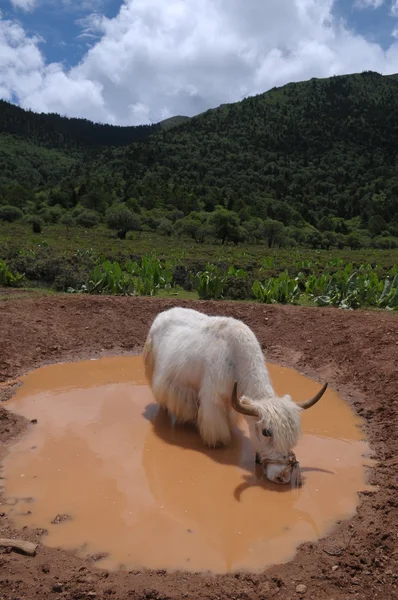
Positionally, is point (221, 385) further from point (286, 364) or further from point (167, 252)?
point (167, 252)

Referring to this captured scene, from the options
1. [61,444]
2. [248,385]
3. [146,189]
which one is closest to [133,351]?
[61,444]

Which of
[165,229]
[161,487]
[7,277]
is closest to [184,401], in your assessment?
[161,487]

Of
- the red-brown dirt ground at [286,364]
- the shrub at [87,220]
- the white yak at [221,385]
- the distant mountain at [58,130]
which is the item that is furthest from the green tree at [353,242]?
the distant mountain at [58,130]

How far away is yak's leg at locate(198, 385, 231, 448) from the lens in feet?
19.1

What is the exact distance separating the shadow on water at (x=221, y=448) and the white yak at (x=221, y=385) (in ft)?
0.47

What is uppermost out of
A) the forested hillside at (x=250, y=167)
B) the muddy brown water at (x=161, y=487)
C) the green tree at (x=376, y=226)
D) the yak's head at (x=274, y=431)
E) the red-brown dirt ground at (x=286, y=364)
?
the forested hillside at (x=250, y=167)

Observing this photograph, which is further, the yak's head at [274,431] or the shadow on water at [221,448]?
the shadow on water at [221,448]

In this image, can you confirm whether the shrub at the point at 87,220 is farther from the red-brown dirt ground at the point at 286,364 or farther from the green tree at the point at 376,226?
the red-brown dirt ground at the point at 286,364

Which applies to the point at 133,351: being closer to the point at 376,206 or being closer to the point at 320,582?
the point at 320,582

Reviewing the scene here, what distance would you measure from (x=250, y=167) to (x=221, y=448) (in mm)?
96824

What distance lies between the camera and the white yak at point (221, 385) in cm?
492

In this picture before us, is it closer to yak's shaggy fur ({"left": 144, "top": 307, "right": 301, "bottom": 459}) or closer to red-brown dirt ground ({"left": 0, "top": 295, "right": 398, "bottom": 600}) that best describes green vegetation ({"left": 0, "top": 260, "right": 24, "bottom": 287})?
red-brown dirt ground ({"left": 0, "top": 295, "right": 398, "bottom": 600})

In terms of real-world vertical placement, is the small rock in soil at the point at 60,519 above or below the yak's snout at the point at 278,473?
below

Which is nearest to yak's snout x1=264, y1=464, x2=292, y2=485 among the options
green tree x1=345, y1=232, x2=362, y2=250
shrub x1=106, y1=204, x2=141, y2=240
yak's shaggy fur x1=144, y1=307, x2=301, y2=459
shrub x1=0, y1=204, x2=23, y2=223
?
yak's shaggy fur x1=144, y1=307, x2=301, y2=459
